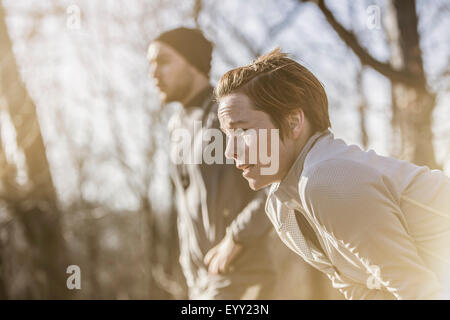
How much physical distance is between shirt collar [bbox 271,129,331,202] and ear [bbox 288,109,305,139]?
0.18 ft

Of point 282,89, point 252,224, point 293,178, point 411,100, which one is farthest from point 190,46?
point 411,100

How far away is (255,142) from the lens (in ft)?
5.83

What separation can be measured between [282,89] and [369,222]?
58 centimetres

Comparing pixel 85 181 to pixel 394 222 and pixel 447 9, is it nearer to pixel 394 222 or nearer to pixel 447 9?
pixel 447 9

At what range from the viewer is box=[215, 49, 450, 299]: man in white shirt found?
148cm

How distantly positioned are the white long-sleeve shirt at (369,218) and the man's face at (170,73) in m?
1.61

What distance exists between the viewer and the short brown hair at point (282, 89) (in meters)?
1.79

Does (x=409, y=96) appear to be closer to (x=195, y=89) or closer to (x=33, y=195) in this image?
(x=195, y=89)

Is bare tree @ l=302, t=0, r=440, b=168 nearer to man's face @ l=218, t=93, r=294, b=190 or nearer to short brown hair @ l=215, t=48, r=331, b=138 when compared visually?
short brown hair @ l=215, t=48, r=331, b=138

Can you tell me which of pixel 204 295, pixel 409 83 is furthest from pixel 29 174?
pixel 409 83

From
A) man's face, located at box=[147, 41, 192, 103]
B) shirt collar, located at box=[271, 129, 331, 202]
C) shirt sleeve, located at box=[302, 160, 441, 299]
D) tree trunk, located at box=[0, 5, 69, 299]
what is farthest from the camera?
tree trunk, located at box=[0, 5, 69, 299]

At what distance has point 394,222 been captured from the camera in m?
1.49

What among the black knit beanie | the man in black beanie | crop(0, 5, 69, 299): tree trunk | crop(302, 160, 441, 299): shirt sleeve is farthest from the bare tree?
crop(0, 5, 69, 299): tree trunk

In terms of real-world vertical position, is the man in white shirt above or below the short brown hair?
below
